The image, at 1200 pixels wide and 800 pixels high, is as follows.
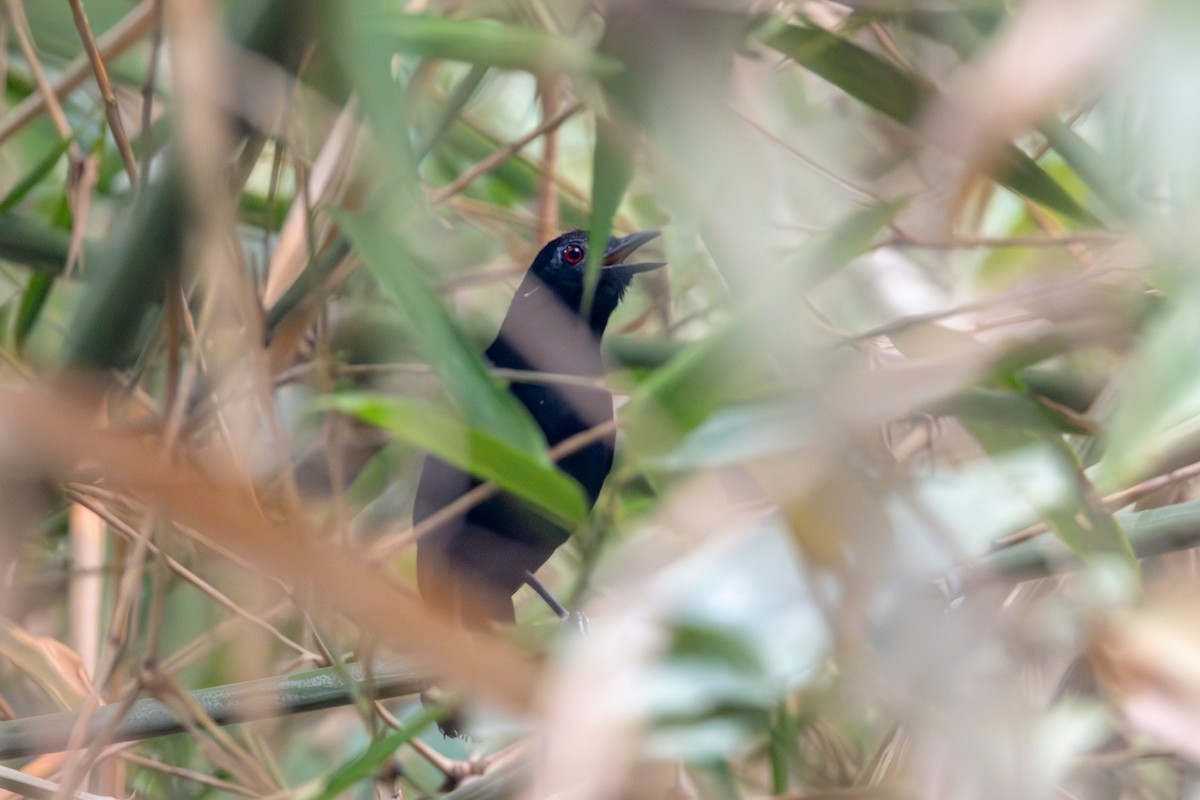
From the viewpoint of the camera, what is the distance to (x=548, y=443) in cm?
260

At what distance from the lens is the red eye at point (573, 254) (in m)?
2.79

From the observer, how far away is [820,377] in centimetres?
119

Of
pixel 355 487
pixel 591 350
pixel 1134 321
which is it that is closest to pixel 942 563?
pixel 1134 321

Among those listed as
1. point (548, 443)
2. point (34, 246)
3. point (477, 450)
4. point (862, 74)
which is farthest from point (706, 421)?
point (34, 246)

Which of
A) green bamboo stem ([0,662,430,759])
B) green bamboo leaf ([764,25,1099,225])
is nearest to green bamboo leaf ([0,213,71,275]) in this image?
green bamboo stem ([0,662,430,759])

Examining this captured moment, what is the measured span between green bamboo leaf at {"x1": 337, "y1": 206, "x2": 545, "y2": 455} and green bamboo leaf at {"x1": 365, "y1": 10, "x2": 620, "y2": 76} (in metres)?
0.23

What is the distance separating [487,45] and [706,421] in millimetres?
511

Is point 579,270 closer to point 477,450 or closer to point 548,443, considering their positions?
point 548,443

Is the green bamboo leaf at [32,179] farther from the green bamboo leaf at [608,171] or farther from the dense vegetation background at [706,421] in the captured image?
the green bamboo leaf at [608,171]

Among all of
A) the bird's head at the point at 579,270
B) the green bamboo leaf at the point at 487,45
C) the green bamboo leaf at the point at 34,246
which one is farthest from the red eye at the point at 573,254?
the green bamboo leaf at the point at 487,45

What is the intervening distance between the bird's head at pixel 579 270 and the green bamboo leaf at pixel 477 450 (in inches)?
59.7

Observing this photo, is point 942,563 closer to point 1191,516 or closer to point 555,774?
point 1191,516

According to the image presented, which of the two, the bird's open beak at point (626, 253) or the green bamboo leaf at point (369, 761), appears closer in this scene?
the green bamboo leaf at point (369, 761)

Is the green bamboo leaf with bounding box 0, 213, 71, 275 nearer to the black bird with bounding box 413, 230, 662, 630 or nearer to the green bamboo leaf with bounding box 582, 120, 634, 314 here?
the black bird with bounding box 413, 230, 662, 630
